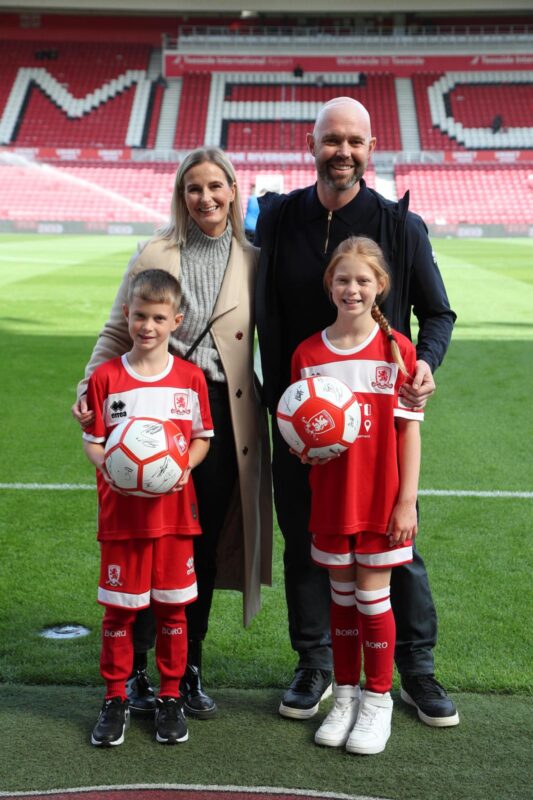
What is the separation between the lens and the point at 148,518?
2928mm

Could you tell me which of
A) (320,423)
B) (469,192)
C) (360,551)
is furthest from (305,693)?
(469,192)

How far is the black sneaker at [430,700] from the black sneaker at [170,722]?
0.78m

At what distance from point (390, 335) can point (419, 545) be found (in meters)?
2.22

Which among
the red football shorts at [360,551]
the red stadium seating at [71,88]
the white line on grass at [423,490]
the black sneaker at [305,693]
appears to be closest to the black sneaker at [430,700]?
the black sneaker at [305,693]

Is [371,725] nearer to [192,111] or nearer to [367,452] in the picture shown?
[367,452]

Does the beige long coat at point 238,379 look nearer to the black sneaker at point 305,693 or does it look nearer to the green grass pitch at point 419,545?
the black sneaker at point 305,693

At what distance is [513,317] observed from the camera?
13641 mm

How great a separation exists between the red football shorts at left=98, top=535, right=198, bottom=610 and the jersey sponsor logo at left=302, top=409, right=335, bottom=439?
577mm

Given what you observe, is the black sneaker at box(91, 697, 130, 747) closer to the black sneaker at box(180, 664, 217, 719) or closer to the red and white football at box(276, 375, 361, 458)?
the black sneaker at box(180, 664, 217, 719)

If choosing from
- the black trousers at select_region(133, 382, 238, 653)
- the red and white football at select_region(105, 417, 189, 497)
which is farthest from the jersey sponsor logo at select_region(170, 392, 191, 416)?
the black trousers at select_region(133, 382, 238, 653)

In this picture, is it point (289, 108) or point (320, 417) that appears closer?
point (320, 417)

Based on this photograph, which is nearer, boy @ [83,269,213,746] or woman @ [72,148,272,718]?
boy @ [83,269,213,746]

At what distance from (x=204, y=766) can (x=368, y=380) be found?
1270 mm

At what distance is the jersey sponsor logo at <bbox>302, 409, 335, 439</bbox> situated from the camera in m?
2.79
